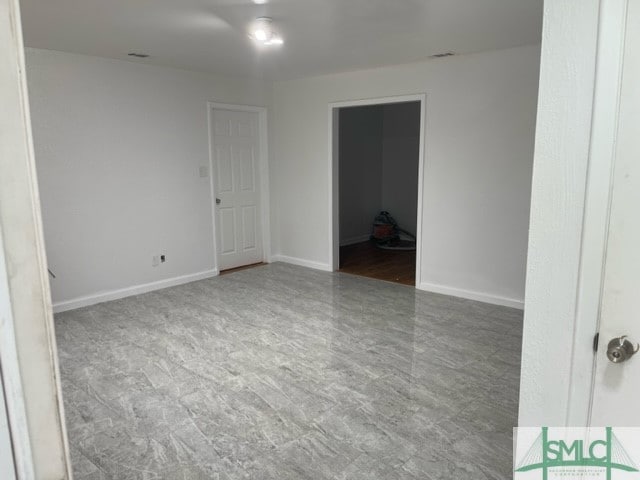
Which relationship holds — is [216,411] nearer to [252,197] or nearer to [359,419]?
[359,419]

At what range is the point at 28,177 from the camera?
1.80 ft

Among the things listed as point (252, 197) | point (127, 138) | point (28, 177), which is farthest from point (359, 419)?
point (252, 197)

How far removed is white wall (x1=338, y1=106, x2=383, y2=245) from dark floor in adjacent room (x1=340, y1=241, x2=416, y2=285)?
0.44m

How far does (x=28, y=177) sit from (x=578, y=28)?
1.27 m

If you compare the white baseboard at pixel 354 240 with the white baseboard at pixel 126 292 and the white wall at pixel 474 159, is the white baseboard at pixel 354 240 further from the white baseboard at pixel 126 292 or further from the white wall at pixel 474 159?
the white wall at pixel 474 159

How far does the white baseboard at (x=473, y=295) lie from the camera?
4.41 m

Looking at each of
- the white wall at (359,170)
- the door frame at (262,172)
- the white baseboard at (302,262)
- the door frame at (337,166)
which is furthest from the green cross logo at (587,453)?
the white wall at (359,170)

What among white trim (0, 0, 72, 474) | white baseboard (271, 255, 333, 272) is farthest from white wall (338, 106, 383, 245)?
white trim (0, 0, 72, 474)

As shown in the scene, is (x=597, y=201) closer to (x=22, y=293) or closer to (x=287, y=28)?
(x=22, y=293)

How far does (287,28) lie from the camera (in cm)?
342

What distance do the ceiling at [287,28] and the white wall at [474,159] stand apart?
300 millimetres

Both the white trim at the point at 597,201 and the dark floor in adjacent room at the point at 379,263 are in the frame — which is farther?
the dark floor in adjacent room at the point at 379,263

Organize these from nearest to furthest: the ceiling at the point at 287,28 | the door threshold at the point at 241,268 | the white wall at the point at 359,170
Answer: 1. the ceiling at the point at 287,28
2. the door threshold at the point at 241,268
3. the white wall at the point at 359,170

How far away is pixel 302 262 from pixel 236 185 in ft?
4.40
